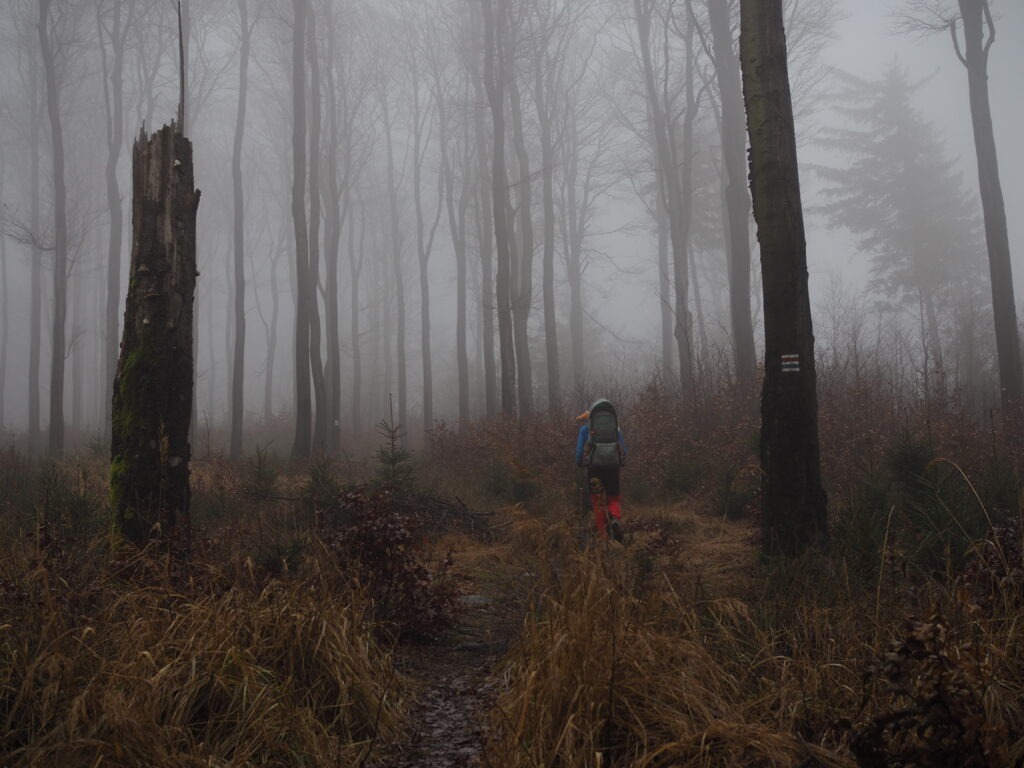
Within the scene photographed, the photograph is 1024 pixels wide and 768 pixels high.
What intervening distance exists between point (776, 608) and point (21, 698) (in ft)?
11.3

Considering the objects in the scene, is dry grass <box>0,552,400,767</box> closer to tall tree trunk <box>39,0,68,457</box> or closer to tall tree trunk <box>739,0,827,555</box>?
tall tree trunk <box>739,0,827,555</box>

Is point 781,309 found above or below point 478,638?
above

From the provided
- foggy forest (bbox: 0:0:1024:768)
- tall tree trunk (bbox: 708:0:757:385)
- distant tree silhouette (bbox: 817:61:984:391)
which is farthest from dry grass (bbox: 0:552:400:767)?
distant tree silhouette (bbox: 817:61:984:391)

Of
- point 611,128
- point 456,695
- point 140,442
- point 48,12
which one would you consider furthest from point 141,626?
point 611,128

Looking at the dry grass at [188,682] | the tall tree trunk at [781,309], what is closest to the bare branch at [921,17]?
the tall tree trunk at [781,309]

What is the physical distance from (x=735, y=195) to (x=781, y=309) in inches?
400

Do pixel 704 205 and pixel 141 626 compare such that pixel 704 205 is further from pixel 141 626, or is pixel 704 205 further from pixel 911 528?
pixel 141 626

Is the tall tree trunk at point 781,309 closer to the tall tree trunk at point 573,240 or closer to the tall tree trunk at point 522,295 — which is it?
the tall tree trunk at point 522,295

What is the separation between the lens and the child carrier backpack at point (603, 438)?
780cm

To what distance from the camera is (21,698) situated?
2512mm

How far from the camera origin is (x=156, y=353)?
5.19 metres

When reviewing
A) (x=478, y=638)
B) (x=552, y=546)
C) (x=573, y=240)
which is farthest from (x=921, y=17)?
(x=478, y=638)

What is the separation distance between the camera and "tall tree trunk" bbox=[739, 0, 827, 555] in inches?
195

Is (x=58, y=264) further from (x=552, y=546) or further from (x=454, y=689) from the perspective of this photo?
(x=454, y=689)
